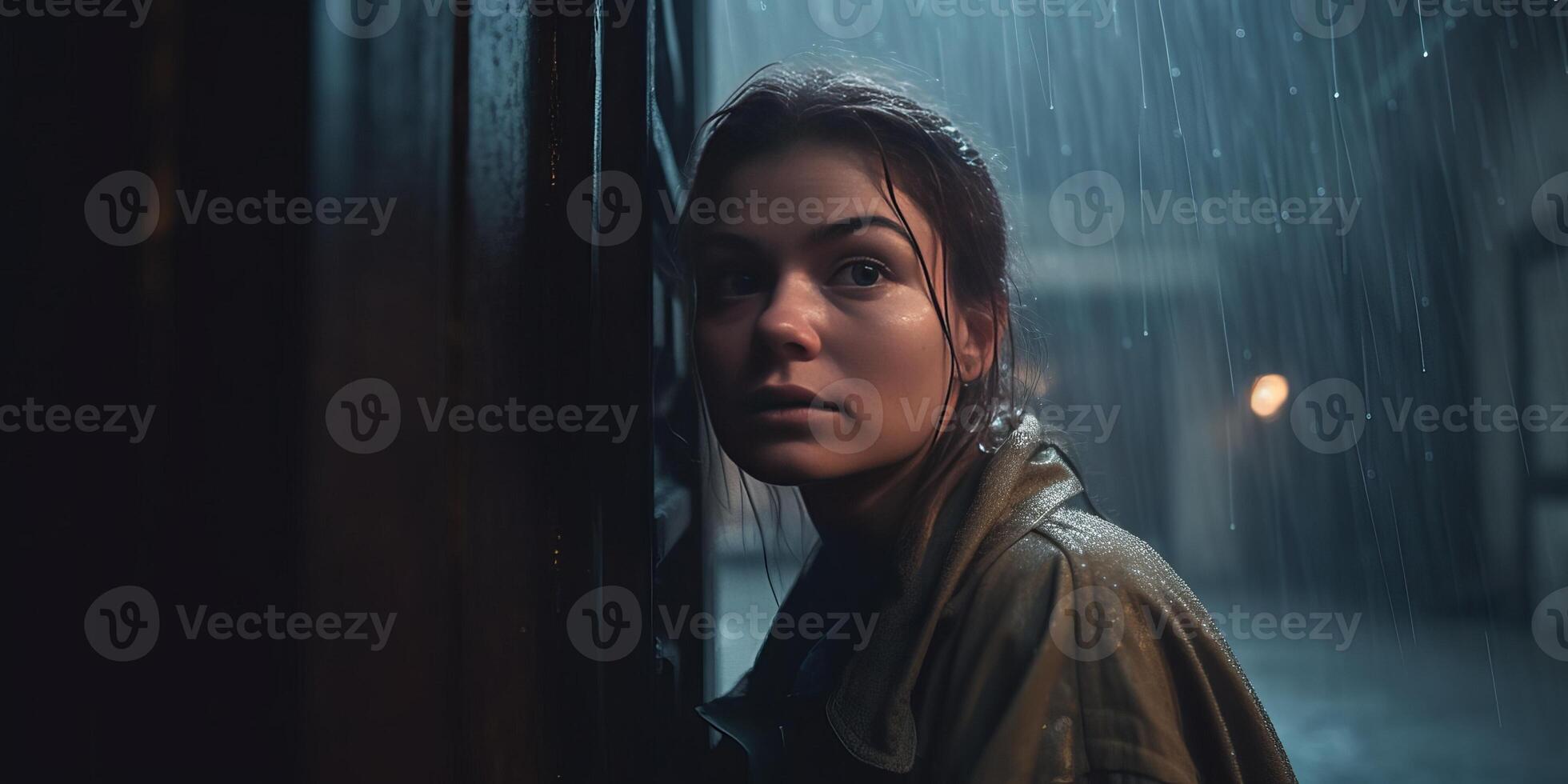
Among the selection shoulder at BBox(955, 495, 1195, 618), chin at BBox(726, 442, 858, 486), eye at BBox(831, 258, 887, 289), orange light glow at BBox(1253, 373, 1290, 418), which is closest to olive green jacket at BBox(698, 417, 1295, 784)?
shoulder at BBox(955, 495, 1195, 618)

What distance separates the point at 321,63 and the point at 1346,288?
1640 millimetres

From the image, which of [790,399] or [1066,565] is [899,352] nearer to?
[790,399]

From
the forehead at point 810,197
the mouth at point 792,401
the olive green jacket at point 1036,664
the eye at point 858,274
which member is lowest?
the olive green jacket at point 1036,664

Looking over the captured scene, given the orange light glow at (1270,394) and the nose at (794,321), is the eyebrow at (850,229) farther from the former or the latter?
the orange light glow at (1270,394)

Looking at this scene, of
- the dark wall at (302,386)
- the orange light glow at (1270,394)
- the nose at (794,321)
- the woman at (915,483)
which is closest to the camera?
the dark wall at (302,386)

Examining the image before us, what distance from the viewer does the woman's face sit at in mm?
808

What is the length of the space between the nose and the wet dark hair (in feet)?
0.44

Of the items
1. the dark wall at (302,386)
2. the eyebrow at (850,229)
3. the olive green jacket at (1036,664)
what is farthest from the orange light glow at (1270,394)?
the dark wall at (302,386)

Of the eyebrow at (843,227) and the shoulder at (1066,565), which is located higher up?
the eyebrow at (843,227)

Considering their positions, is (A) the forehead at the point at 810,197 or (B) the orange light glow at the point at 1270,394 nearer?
(A) the forehead at the point at 810,197

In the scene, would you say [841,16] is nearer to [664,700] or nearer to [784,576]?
[784,576]

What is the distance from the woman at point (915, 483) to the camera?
652 mm

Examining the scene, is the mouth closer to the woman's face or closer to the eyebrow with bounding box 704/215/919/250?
the woman's face

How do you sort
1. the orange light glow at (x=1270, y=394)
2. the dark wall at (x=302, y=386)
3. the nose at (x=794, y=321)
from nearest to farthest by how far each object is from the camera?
the dark wall at (x=302, y=386) < the nose at (x=794, y=321) < the orange light glow at (x=1270, y=394)
